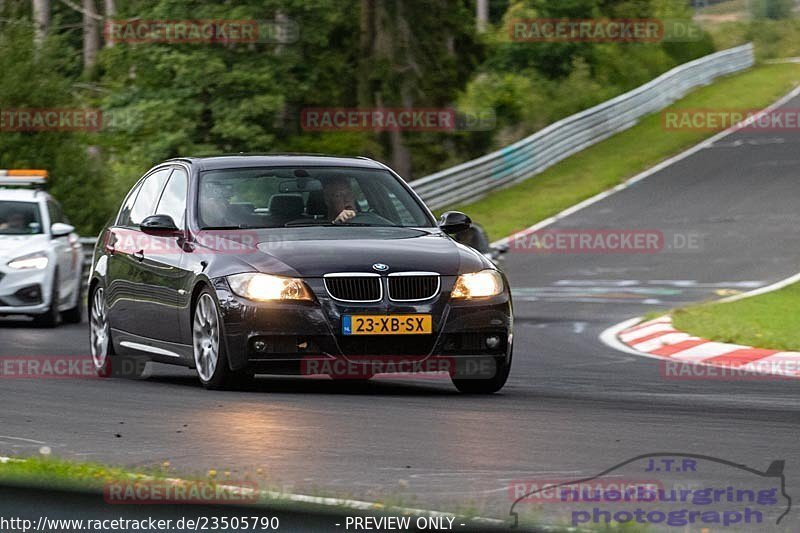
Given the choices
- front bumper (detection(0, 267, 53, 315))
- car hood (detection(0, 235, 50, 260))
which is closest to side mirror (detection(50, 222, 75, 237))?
car hood (detection(0, 235, 50, 260))

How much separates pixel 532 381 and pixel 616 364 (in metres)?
2.03

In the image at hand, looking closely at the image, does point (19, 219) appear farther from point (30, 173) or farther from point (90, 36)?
point (90, 36)

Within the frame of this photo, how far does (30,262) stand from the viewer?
18703mm

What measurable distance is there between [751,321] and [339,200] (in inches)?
284

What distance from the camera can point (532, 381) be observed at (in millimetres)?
12023

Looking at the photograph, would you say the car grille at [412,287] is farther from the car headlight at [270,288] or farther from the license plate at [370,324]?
the car headlight at [270,288]

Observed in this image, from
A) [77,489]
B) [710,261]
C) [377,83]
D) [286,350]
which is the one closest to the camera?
[77,489]

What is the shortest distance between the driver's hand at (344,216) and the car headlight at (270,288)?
1041mm

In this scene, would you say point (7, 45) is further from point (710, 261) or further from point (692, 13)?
point (692, 13)

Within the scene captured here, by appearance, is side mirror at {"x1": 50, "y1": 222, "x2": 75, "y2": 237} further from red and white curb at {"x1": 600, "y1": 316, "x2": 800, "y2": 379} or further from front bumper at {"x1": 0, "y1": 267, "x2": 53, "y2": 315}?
red and white curb at {"x1": 600, "y1": 316, "x2": 800, "y2": 379}

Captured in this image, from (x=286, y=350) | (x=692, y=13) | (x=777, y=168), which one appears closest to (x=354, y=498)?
(x=286, y=350)

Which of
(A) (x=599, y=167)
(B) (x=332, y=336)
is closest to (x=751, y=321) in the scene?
(B) (x=332, y=336)

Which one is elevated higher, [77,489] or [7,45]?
[77,489]

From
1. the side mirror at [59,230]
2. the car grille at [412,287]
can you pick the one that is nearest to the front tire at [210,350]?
the car grille at [412,287]
